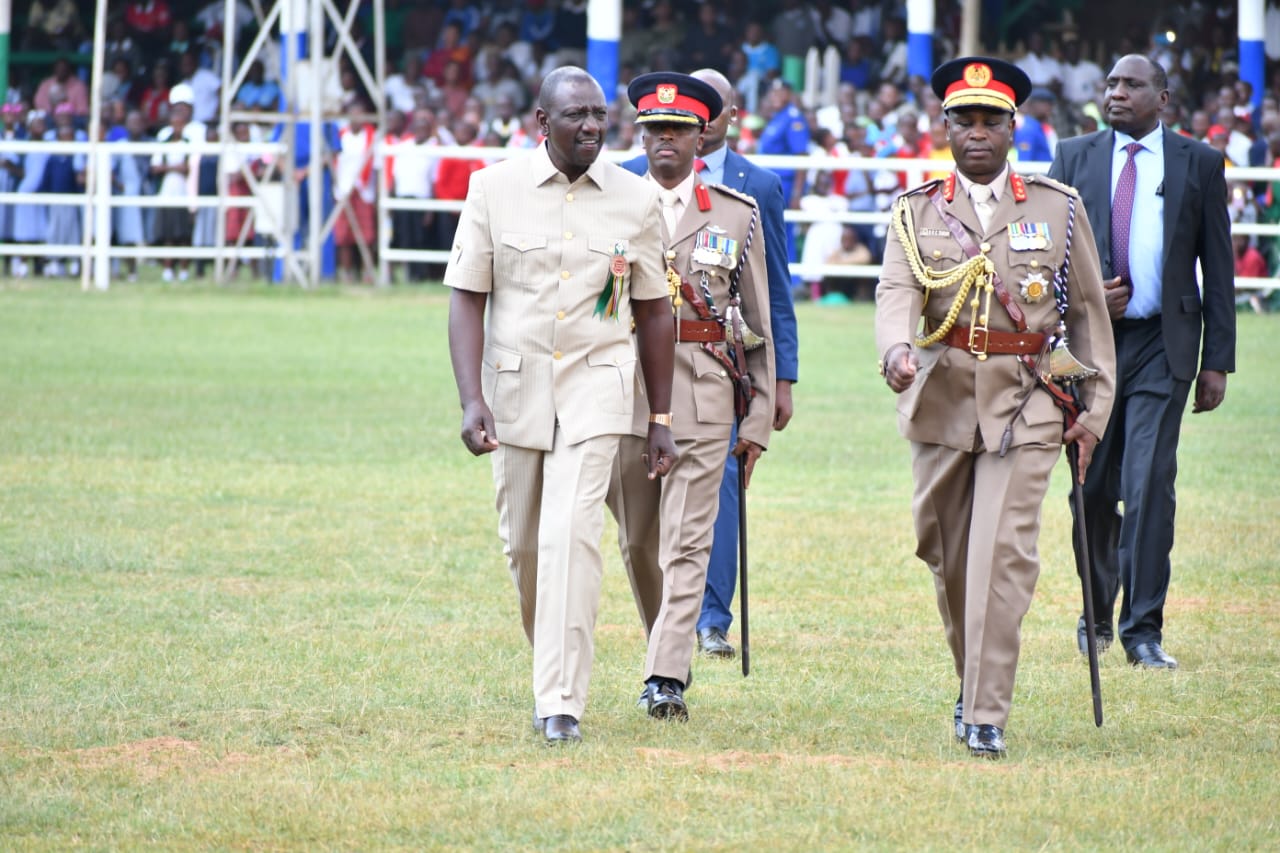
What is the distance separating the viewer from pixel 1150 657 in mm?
8031

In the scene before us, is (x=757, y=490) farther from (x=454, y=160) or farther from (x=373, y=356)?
(x=454, y=160)

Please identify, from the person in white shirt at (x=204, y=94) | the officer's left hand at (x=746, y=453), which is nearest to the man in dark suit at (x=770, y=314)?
the officer's left hand at (x=746, y=453)

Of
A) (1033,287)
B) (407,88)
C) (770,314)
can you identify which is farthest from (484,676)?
(407,88)

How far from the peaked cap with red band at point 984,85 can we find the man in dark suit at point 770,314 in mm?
1257

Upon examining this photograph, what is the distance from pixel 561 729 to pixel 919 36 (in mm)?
22017

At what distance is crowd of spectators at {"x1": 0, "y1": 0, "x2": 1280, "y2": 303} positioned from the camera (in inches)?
949

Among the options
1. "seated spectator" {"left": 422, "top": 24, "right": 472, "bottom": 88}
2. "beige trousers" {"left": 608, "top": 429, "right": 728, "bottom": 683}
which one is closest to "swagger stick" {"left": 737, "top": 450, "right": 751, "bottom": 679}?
"beige trousers" {"left": 608, "top": 429, "right": 728, "bottom": 683}

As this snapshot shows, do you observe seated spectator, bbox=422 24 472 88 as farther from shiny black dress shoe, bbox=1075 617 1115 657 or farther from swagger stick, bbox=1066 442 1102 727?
swagger stick, bbox=1066 442 1102 727

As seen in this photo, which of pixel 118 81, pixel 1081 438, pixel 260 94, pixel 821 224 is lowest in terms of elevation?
pixel 1081 438

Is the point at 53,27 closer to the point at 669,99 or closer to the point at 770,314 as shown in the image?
the point at 770,314

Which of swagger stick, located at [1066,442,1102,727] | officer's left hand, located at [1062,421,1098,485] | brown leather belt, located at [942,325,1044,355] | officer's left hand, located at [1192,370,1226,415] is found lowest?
swagger stick, located at [1066,442,1102,727]

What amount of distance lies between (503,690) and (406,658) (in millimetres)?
652

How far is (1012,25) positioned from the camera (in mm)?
33562

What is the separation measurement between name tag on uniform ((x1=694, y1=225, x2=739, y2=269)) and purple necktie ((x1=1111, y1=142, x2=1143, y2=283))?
169 centimetres
